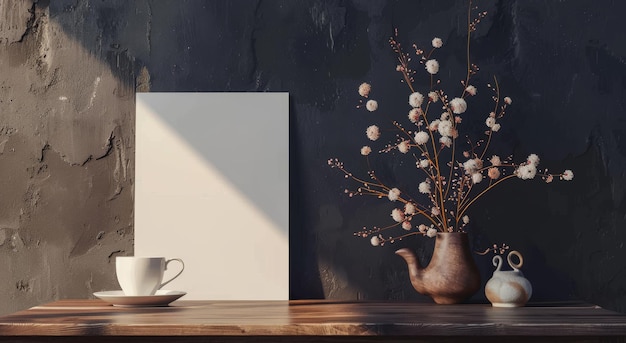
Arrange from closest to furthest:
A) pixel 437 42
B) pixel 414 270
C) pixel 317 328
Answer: pixel 317 328 < pixel 414 270 < pixel 437 42

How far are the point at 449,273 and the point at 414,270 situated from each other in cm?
12

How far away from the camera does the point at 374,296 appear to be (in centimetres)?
284

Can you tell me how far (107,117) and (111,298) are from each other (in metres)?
0.75

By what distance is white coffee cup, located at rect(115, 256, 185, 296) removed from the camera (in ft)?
8.21

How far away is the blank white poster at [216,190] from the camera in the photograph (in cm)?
281

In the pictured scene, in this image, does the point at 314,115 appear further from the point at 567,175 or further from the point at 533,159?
the point at 567,175

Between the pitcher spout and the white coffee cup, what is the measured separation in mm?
795

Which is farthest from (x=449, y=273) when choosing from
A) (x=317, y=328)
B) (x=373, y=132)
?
(x=317, y=328)

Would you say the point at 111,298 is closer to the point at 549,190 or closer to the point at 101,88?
the point at 101,88

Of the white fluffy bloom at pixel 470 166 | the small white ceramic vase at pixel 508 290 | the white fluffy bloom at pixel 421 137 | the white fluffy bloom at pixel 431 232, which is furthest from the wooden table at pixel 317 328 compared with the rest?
the white fluffy bloom at pixel 421 137

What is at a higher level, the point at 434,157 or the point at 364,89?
the point at 364,89

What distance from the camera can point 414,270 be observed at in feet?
8.54

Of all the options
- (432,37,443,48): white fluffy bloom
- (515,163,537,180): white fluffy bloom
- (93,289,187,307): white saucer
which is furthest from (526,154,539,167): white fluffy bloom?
(93,289,187,307): white saucer

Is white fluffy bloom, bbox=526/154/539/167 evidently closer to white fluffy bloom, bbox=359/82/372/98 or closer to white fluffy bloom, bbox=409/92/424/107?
white fluffy bloom, bbox=409/92/424/107
